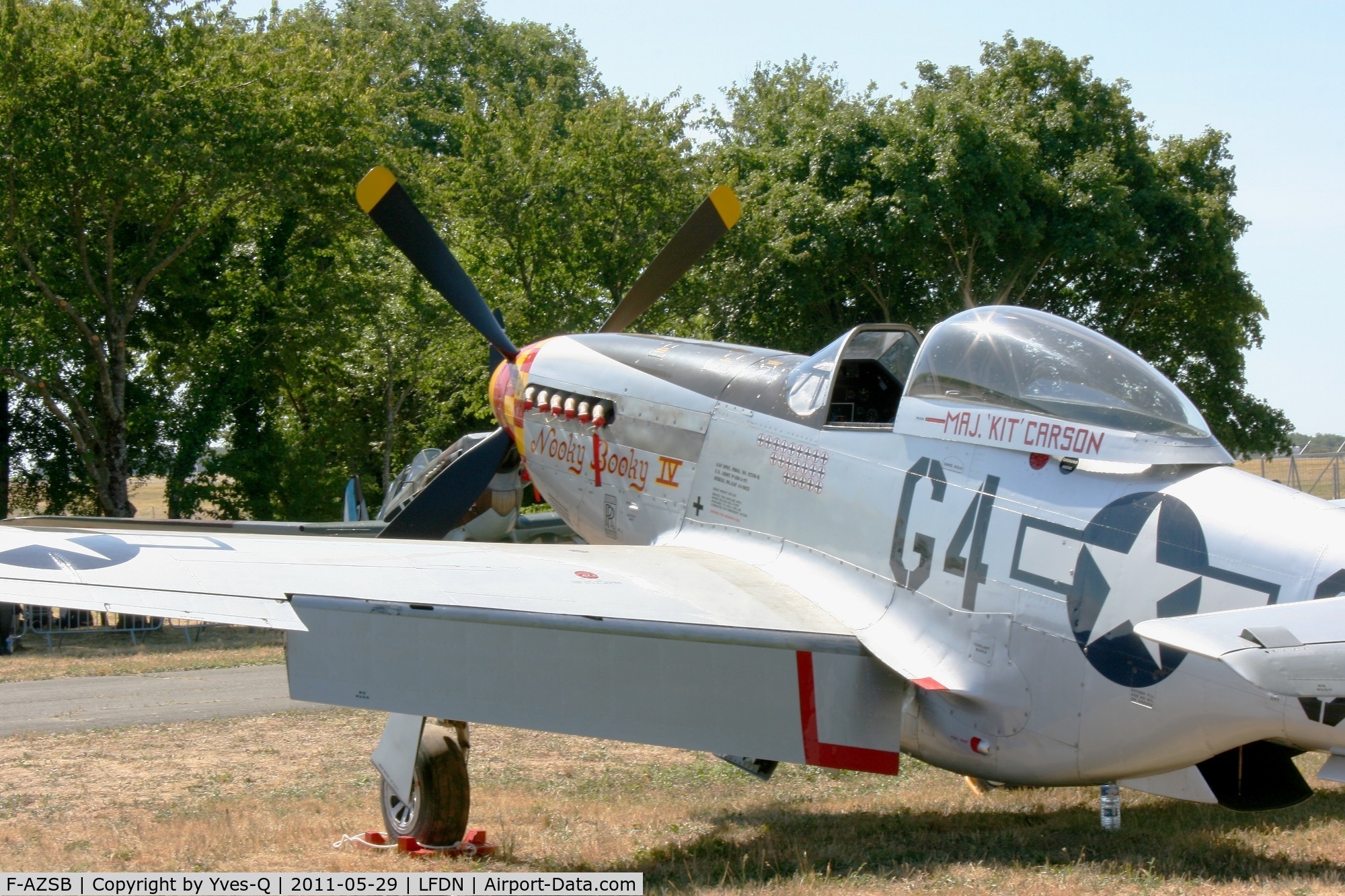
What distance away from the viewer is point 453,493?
10.1 meters

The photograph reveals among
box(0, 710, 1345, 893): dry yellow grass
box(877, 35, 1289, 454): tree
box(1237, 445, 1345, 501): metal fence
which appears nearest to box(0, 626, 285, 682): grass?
box(0, 710, 1345, 893): dry yellow grass

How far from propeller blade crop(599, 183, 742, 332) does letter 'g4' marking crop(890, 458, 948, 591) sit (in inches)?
224

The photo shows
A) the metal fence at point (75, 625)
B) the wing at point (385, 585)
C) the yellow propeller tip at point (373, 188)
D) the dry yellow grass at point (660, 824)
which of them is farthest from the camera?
the metal fence at point (75, 625)

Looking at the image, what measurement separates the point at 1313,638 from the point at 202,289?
76.9 ft

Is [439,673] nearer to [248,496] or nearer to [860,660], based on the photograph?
[860,660]

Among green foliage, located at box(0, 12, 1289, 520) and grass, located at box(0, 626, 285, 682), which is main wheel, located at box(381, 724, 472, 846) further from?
green foliage, located at box(0, 12, 1289, 520)

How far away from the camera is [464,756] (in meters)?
6.78

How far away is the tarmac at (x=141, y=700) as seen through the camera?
36.5 ft

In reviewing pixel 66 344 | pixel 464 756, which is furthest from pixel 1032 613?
pixel 66 344

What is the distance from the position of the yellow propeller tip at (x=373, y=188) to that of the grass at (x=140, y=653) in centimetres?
645

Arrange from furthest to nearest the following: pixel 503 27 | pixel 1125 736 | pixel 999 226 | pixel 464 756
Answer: pixel 503 27
pixel 999 226
pixel 464 756
pixel 1125 736

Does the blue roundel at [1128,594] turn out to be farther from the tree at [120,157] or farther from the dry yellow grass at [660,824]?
the tree at [120,157]

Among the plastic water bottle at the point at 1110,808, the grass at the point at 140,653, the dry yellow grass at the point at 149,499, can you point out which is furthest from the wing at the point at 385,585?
the dry yellow grass at the point at 149,499

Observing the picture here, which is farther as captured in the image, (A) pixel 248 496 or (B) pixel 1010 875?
(A) pixel 248 496
